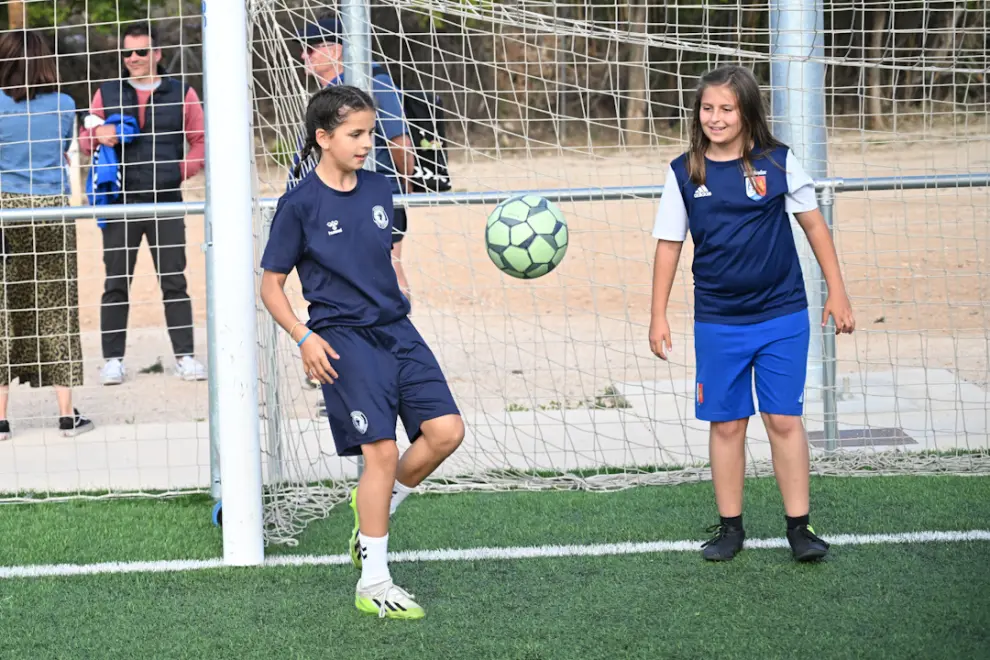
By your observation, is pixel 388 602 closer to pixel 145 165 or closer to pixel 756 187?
pixel 756 187

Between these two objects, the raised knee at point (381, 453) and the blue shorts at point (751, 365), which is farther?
the blue shorts at point (751, 365)

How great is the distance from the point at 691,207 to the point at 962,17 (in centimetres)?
406

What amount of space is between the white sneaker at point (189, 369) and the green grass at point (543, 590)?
8.34 ft

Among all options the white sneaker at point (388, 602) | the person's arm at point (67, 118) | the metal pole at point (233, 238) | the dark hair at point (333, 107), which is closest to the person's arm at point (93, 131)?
the person's arm at point (67, 118)

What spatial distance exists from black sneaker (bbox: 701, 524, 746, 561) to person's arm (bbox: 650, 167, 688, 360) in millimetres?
635

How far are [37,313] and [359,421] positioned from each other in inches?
126

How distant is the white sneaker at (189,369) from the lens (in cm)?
759

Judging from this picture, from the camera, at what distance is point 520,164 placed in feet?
22.3

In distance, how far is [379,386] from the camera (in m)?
3.77

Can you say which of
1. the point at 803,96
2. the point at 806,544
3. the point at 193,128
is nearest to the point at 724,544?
the point at 806,544

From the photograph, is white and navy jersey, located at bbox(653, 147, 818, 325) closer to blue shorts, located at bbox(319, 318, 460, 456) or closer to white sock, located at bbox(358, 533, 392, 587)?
blue shorts, located at bbox(319, 318, 460, 456)

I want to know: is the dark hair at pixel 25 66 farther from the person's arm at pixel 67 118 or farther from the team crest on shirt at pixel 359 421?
the team crest on shirt at pixel 359 421

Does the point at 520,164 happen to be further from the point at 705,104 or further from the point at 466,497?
the point at 705,104

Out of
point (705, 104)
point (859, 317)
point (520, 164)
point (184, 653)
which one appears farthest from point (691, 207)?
point (859, 317)
